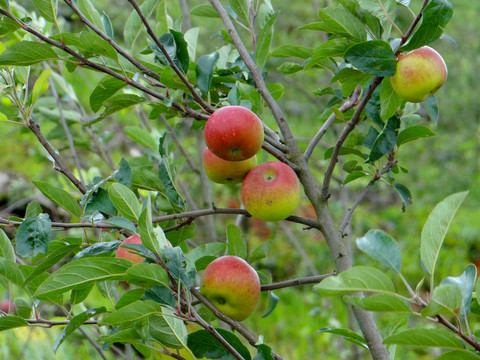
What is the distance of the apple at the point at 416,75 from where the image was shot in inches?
30.0

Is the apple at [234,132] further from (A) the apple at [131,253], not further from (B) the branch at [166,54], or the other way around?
(A) the apple at [131,253]

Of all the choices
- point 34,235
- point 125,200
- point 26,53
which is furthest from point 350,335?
point 26,53

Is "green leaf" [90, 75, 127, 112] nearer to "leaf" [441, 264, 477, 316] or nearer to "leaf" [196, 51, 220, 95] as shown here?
"leaf" [196, 51, 220, 95]

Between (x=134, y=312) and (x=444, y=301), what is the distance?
39 centimetres

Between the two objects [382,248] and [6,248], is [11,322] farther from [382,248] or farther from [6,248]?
[382,248]

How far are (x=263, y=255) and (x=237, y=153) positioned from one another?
27 centimetres

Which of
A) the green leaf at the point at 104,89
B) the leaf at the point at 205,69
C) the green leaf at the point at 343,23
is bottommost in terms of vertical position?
the green leaf at the point at 104,89

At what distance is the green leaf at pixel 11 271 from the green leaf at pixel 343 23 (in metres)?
0.62

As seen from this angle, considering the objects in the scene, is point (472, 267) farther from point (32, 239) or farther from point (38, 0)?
point (38, 0)

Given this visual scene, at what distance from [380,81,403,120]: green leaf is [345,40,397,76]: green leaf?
0.09 metres

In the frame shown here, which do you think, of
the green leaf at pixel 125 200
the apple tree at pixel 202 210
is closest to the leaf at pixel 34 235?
the apple tree at pixel 202 210

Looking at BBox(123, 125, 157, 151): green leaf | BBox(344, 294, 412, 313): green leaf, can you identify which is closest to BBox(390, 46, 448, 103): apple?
BBox(344, 294, 412, 313): green leaf

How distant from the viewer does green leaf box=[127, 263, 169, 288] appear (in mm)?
686

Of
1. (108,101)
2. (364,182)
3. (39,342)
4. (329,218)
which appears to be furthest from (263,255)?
(364,182)
